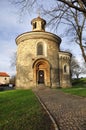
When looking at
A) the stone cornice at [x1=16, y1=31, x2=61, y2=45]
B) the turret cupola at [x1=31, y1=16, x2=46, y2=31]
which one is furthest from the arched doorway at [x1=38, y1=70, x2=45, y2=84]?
the turret cupola at [x1=31, y1=16, x2=46, y2=31]

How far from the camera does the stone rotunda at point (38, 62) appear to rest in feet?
104

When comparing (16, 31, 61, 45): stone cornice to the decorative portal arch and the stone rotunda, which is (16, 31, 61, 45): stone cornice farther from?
the decorative portal arch

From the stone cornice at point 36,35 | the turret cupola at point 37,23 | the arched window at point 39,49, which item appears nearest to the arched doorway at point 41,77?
the arched window at point 39,49

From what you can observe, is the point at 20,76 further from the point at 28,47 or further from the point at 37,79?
the point at 28,47

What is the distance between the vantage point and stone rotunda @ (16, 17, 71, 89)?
31656mm

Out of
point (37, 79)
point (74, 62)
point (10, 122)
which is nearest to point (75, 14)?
point (10, 122)

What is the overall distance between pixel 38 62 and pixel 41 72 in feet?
6.11

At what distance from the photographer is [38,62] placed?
106 feet

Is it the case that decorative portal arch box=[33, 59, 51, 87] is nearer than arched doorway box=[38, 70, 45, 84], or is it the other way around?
decorative portal arch box=[33, 59, 51, 87]

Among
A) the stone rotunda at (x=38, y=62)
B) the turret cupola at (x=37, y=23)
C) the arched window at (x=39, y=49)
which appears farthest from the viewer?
the turret cupola at (x=37, y=23)

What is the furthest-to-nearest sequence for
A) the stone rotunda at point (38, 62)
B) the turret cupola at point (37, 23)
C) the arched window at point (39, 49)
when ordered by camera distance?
the turret cupola at point (37, 23), the arched window at point (39, 49), the stone rotunda at point (38, 62)

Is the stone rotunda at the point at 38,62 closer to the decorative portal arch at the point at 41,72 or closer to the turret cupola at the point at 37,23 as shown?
the decorative portal arch at the point at 41,72

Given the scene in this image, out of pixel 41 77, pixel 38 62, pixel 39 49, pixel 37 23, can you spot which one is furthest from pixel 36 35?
pixel 41 77

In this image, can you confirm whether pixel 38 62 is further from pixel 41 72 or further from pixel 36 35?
pixel 36 35
